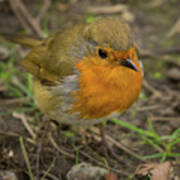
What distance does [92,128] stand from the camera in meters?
3.77

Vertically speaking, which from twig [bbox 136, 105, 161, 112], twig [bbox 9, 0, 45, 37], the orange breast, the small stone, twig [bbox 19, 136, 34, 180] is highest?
twig [bbox 9, 0, 45, 37]

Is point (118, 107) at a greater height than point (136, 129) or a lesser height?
greater

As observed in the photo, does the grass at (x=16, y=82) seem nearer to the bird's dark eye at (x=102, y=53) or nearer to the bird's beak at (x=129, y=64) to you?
the bird's dark eye at (x=102, y=53)

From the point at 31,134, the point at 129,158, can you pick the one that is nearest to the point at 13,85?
the point at 31,134

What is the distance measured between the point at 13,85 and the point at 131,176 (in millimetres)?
1836

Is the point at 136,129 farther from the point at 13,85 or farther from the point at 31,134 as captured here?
the point at 13,85

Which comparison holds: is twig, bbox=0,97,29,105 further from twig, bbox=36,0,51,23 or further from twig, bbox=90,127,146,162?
twig, bbox=36,0,51,23

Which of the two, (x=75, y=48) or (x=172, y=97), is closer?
(x=75, y=48)

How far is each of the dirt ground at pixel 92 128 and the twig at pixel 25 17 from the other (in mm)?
14

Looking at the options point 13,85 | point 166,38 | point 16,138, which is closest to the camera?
point 16,138

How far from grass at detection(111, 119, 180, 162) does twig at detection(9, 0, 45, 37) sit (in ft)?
6.77

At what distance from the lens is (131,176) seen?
3127 mm

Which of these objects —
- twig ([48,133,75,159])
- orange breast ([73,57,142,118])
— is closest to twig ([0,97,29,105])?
twig ([48,133,75,159])

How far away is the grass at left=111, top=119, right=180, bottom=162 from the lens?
11.2ft
